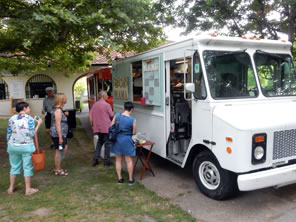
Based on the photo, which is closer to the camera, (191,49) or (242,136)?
(242,136)

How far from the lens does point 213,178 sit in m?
4.11

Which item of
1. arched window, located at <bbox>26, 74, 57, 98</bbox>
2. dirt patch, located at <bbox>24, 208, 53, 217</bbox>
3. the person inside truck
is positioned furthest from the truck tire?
arched window, located at <bbox>26, 74, 57, 98</bbox>

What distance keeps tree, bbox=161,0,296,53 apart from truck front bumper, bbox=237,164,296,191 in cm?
569

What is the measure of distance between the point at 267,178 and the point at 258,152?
1.15 feet

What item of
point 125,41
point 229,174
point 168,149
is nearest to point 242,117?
point 229,174

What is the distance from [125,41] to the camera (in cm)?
855

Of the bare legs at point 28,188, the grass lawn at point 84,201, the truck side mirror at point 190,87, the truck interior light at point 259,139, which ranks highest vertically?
the truck side mirror at point 190,87

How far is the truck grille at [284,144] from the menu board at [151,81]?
2.34m

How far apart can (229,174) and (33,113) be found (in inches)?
569

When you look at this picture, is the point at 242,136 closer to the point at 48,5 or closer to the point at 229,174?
the point at 229,174

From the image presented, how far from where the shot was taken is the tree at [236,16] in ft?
26.5

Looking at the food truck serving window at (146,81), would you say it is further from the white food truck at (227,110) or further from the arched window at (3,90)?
the arched window at (3,90)

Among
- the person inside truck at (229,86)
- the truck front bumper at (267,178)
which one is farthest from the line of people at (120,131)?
the truck front bumper at (267,178)

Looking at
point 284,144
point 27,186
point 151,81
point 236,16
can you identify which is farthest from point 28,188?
point 236,16
